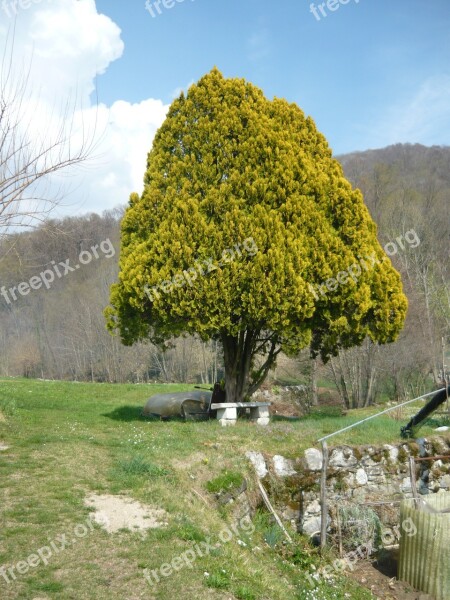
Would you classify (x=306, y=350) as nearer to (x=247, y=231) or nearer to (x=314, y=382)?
(x=314, y=382)

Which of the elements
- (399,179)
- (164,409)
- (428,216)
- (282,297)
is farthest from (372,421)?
(399,179)

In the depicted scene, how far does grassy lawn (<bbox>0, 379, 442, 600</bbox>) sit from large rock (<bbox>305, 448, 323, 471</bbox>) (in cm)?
18

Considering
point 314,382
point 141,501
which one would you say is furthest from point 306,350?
point 141,501

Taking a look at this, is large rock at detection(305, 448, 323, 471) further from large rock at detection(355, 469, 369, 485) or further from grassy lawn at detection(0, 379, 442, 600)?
large rock at detection(355, 469, 369, 485)

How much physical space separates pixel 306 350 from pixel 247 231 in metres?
12.1

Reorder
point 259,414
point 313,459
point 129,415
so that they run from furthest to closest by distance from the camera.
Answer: point 129,415 < point 259,414 < point 313,459

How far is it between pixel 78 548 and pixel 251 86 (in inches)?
382

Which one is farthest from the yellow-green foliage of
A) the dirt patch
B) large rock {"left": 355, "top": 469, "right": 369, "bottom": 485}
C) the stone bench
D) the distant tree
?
the dirt patch

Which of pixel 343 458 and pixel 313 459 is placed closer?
pixel 313 459

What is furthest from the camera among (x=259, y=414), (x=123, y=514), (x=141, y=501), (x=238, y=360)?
(x=238, y=360)

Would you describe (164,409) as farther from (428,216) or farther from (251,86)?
(428,216)

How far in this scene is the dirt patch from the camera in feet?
18.3

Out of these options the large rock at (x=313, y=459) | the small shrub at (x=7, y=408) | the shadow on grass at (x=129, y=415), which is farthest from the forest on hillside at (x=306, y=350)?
the large rock at (x=313, y=459)

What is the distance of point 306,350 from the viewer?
21.0 metres
